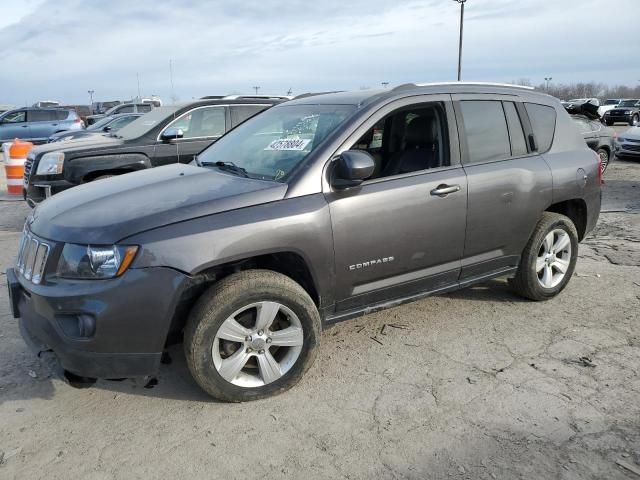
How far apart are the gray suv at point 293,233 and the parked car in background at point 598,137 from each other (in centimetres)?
735

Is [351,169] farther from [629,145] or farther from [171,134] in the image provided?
[629,145]

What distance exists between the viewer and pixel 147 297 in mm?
2770

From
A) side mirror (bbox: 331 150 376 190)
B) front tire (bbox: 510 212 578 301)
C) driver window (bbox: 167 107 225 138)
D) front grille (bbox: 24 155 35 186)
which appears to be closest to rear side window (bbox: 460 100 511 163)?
front tire (bbox: 510 212 578 301)

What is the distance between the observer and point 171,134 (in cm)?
712

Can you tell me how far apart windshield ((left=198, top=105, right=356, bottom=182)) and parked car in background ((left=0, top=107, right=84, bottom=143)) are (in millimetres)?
17858

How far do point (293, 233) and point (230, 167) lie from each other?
97 cm

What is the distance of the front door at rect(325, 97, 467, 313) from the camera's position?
3.34m

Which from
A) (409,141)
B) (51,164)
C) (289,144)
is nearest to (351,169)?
(289,144)

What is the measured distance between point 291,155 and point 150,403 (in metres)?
1.74

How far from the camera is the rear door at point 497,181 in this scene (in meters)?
3.91

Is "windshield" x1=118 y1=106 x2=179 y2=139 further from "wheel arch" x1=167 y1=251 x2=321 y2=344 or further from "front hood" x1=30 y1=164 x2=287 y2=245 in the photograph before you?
"wheel arch" x1=167 y1=251 x2=321 y2=344

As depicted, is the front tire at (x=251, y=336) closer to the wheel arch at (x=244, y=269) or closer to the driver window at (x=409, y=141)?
the wheel arch at (x=244, y=269)

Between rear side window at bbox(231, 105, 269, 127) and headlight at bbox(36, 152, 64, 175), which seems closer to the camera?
headlight at bbox(36, 152, 64, 175)

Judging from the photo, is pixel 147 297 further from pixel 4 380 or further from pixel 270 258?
pixel 4 380
